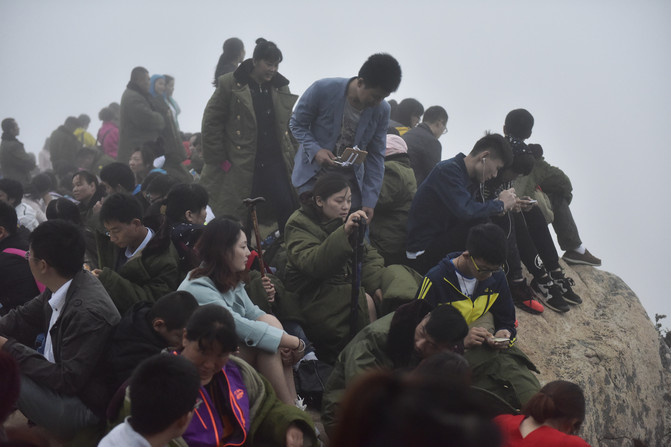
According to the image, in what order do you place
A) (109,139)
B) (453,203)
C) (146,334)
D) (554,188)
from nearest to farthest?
(146,334)
(453,203)
(554,188)
(109,139)

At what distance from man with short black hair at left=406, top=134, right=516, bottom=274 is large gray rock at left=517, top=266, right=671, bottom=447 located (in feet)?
3.11

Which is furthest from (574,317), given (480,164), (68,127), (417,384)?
(68,127)

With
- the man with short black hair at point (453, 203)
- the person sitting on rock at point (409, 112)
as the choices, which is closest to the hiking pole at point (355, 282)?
the man with short black hair at point (453, 203)

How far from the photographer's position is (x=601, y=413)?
183 inches

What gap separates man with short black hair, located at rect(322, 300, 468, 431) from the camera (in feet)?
10.8

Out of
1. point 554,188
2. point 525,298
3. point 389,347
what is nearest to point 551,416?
point 389,347

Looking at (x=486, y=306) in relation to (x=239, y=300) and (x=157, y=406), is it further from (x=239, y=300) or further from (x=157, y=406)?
(x=157, y=406)

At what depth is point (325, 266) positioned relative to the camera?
13.3 feet

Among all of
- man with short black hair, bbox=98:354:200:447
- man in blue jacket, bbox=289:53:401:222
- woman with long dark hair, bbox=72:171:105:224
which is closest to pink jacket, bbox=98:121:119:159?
woman with long dark hair, bbox=72:171:105:224

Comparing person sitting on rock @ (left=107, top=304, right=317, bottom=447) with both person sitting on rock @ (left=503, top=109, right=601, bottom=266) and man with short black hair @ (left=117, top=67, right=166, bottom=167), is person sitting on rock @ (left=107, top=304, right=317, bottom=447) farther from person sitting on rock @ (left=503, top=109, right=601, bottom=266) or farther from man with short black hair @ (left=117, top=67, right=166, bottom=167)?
man with short black hair @ (left=117, top=67, right=166, bottom=167)

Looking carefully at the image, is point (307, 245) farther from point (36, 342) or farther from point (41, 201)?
point (41, 201)

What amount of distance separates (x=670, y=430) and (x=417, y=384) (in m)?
5.36

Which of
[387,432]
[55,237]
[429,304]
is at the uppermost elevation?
[387,432]

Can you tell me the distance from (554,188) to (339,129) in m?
2.50
